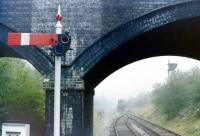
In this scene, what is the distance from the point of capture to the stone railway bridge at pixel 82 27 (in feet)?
37.4

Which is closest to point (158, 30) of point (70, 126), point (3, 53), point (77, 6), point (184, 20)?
point (184, 20)

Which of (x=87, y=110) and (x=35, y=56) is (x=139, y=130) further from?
(x=35, y=56)

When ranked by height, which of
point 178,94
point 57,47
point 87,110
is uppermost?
point 178,94

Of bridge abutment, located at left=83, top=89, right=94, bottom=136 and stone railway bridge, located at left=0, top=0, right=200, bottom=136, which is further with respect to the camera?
bridge abutment, located at left=83, top=89, right=94, bottom=136

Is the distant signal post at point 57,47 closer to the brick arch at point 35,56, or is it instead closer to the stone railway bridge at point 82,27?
the stone railway bridge at point 82,27

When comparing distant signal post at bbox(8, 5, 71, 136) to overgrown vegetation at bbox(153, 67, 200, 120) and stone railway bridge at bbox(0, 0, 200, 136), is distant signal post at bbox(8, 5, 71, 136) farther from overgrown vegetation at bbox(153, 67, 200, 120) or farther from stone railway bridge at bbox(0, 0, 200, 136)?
overgrown vegetation at bbox(153, 67, 200, 120)

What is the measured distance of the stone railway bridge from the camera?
11.4 m

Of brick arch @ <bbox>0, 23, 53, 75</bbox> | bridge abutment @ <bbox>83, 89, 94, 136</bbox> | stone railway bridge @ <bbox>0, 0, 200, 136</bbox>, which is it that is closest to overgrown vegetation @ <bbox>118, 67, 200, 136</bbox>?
bridge abutment @ <bbox>83, 89, 94, 136</bbox>

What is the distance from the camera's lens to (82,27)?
11.8 meters

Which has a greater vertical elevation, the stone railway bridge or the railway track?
the stone railway bridge

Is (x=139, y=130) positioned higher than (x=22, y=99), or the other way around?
(x=22, y=99)

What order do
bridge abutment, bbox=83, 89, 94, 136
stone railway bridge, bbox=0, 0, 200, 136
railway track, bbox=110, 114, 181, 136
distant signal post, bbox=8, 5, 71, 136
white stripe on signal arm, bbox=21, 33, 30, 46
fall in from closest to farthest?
distant signal post, bbox=8, 5, 71, 136 < white stripe on signal arm, bbox=21, 33, 30, 46 < stone railway bridge, bbox=0, 0, 200, 136 < bridge abutment, bbox=83, 89, 94, 136 < railway track, bbox=110, 114, 181, 136

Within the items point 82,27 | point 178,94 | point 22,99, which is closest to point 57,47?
point 82,27

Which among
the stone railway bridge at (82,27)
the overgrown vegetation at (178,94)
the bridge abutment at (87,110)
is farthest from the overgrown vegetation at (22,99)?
the overgrown vegetation at (178,94)
